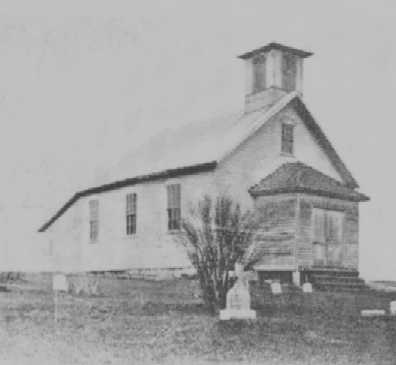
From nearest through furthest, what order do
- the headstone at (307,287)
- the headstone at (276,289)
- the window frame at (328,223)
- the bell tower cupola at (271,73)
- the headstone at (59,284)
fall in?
the headstone at (59,284) < the headstone at (276,289) < the headstone at (307,287) < the window frame at (328,223) < the bell tower cupola at (271,73)

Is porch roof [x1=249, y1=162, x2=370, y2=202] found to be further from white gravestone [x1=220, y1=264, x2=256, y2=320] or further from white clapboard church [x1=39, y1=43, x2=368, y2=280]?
white gravestone [x1=220, y1=264, x2=256, y2=320]

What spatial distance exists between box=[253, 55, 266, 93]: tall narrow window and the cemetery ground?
9493mm

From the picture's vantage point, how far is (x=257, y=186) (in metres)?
25.8

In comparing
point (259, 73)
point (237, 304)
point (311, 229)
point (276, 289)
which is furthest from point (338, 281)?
point (237, 304)

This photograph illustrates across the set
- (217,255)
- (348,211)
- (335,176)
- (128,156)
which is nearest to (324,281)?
(348,211)

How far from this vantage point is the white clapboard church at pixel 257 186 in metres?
25.2

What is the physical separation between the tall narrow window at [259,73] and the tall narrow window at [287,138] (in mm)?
1530

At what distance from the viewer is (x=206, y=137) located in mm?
27719

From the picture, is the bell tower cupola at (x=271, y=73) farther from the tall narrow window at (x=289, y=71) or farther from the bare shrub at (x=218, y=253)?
the bare shrub at (x=218, y=253)

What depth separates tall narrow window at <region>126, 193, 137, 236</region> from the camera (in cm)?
2881

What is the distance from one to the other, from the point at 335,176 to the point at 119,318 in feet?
49.0

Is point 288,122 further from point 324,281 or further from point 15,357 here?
point 15,357

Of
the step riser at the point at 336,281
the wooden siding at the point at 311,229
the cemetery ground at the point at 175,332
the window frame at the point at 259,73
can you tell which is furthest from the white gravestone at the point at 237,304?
the window frame at the point at 259,73

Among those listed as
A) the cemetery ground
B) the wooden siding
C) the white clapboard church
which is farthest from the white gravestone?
the wooden siding
